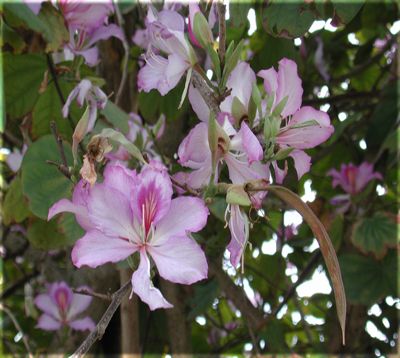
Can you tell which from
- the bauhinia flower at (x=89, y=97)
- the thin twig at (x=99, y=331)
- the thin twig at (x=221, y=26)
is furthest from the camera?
the bauhinia flower at (x=89, y=97)

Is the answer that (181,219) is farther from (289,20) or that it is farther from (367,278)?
(367,278)

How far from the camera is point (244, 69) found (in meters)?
0.53

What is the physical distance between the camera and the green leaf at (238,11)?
0.66 meters

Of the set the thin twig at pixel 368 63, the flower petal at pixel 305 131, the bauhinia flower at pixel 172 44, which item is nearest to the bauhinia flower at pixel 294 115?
the flower petal at pixel 305 131

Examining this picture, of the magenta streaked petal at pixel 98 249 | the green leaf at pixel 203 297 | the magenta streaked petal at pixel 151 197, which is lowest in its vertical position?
the green leaf at pixel 203 297

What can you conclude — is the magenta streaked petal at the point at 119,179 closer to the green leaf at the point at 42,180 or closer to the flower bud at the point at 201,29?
the flower bud at the point at 201,29

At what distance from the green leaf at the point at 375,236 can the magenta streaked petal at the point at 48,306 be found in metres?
0.90

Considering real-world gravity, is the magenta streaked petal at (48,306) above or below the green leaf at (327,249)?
below

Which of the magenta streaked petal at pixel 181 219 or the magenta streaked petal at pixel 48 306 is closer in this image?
the magenta streaked petal at pixel 181 219

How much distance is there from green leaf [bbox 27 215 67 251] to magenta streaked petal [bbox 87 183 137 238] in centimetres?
58

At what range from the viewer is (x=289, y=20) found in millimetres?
598

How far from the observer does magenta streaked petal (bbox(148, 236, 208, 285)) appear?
41cm

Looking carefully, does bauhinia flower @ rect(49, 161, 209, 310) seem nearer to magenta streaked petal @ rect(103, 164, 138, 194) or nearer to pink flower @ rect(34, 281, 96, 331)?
magenta streaked petal @ rect(103, 164, 138, 194)

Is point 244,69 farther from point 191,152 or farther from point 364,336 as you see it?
point 364,336
